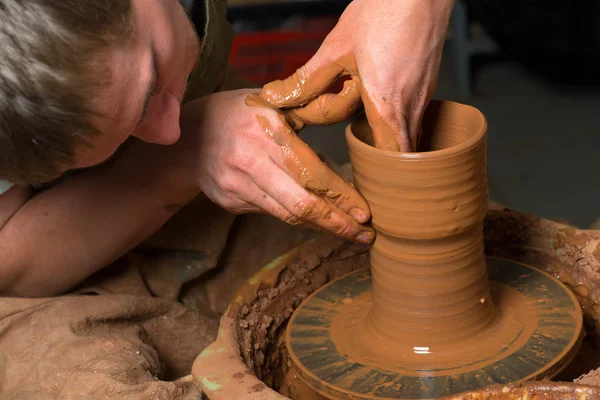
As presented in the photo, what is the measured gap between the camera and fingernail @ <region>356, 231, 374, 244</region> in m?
1.64

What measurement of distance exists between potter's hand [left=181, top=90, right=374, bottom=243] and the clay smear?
0.18 feet

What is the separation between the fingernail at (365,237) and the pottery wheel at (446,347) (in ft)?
0.78

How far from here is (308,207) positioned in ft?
5.30

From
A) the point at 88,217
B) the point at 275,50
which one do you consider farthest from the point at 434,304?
the point at 275,50

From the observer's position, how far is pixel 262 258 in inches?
89.0

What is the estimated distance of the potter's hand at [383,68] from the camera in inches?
61.2

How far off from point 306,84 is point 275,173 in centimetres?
20

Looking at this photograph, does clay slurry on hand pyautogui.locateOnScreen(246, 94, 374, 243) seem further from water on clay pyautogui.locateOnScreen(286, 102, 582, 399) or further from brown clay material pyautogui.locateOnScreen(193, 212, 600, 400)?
brown clay material pyautogui.locateOnScreen(193, 212, 600, 400)

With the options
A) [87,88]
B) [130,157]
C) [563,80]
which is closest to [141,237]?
[130,157]

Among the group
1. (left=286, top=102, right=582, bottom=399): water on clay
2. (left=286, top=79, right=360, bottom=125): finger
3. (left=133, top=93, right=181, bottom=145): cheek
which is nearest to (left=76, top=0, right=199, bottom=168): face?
(left=133, top=93, right=181, bottom=145): cheek

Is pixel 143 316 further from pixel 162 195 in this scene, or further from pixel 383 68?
pixel 383 68

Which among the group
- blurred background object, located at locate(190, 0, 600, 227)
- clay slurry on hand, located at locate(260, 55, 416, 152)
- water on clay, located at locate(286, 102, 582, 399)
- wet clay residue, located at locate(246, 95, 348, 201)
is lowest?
blurred background object, located at locate(190, 0, 600, 227)

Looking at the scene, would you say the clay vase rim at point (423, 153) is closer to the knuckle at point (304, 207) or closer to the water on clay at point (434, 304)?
the water on clay at point (434, 304)

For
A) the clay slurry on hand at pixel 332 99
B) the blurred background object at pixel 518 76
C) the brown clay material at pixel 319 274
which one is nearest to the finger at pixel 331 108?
the clay slurry on hand at pixel 332 99
